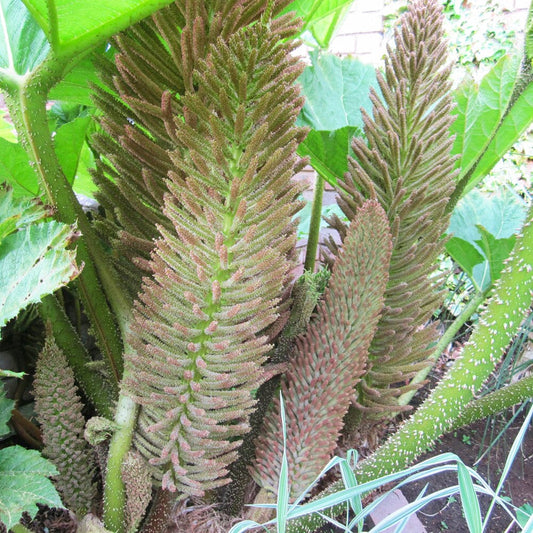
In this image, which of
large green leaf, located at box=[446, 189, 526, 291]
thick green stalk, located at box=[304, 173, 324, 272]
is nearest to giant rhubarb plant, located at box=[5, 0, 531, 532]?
thick green stalk, located at box=[304, 173, 324, 272]

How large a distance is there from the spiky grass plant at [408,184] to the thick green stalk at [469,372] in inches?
1.7

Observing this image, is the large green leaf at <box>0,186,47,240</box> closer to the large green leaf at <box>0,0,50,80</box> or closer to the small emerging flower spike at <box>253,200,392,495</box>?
the large green leaf at <box>0,0,50,80</box>

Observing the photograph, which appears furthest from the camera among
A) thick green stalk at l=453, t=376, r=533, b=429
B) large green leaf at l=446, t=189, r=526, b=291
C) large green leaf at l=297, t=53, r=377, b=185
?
large green leaf at l=446, t=189, r=526, b=291

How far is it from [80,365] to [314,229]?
36 centimetres

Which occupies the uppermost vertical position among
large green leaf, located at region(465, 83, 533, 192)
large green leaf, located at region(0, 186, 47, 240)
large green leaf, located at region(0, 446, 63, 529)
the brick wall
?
the brick wall

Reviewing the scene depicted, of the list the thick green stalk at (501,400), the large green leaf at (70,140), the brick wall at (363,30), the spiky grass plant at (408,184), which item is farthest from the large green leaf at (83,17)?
the brick wall at (363,30)

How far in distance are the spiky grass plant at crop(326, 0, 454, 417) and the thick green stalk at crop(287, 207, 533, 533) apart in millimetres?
43

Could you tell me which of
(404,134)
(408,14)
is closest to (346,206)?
(404,134)

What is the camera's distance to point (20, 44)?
409 mm

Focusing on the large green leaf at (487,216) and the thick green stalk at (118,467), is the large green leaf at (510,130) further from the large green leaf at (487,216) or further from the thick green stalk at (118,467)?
the thick green stalk at (118,467)

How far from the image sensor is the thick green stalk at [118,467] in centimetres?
34

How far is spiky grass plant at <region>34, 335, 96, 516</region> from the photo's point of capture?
1.24ft

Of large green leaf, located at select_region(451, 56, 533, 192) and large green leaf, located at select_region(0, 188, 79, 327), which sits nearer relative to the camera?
large green leaf, located at select_region(0, 188, 79, 327)

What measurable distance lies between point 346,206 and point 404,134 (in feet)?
0.29
